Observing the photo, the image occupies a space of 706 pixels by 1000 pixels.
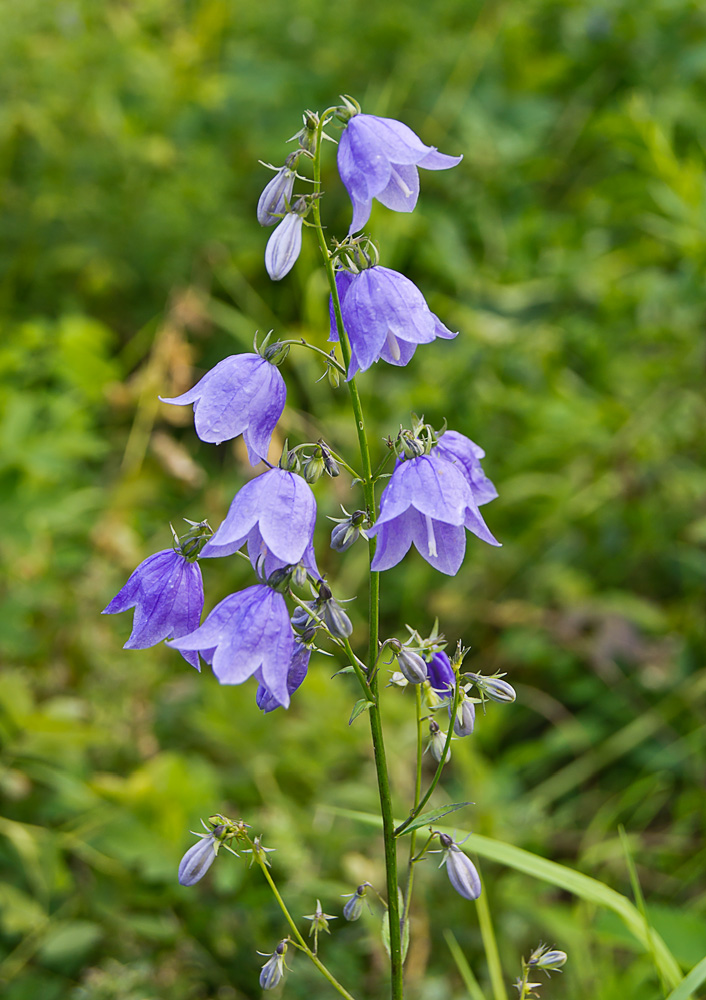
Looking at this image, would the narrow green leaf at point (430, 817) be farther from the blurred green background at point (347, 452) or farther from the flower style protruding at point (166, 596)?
the blurred green background at point (347, 452)

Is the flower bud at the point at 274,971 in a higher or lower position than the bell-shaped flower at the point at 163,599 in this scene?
lower

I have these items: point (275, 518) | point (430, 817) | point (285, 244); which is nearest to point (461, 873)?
point (430, 817)

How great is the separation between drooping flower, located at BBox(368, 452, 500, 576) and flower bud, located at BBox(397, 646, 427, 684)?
0.48 feet

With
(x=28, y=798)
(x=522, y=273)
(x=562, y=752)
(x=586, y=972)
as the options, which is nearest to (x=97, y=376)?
(x=28, y=798)

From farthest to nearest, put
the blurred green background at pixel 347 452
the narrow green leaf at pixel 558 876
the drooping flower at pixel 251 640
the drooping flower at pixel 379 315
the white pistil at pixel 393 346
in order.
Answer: the blurred green background at pixel 347 452 < the narrow green leaf at pixel 558 876 < the white pistil at pixel 393 346 < the drooping flower at pixel 379 315 < the drooping flower at pixel 251 640

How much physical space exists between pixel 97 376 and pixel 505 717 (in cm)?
211

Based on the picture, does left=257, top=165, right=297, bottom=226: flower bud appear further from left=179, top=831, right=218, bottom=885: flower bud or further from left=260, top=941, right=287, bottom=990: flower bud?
left=260, top=941, right=287, bottom=990: flower bud

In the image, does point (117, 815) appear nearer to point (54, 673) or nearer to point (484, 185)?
point (54, 673)

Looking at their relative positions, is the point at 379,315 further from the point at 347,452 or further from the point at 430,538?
the point at 347,452

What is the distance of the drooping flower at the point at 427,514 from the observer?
1267 millimetres

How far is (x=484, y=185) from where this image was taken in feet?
15.2

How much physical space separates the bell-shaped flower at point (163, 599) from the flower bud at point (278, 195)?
→ 1.83ft

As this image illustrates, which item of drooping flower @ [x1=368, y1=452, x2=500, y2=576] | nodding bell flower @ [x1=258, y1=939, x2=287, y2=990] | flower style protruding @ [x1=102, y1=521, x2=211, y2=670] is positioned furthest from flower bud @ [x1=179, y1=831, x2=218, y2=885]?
drooping flower @ [x1=368, y1=452, x2=500, y2=576]

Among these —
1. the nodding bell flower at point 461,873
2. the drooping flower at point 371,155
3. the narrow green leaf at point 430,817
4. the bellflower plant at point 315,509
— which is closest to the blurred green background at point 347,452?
the nodding bell flower at point 461,873
